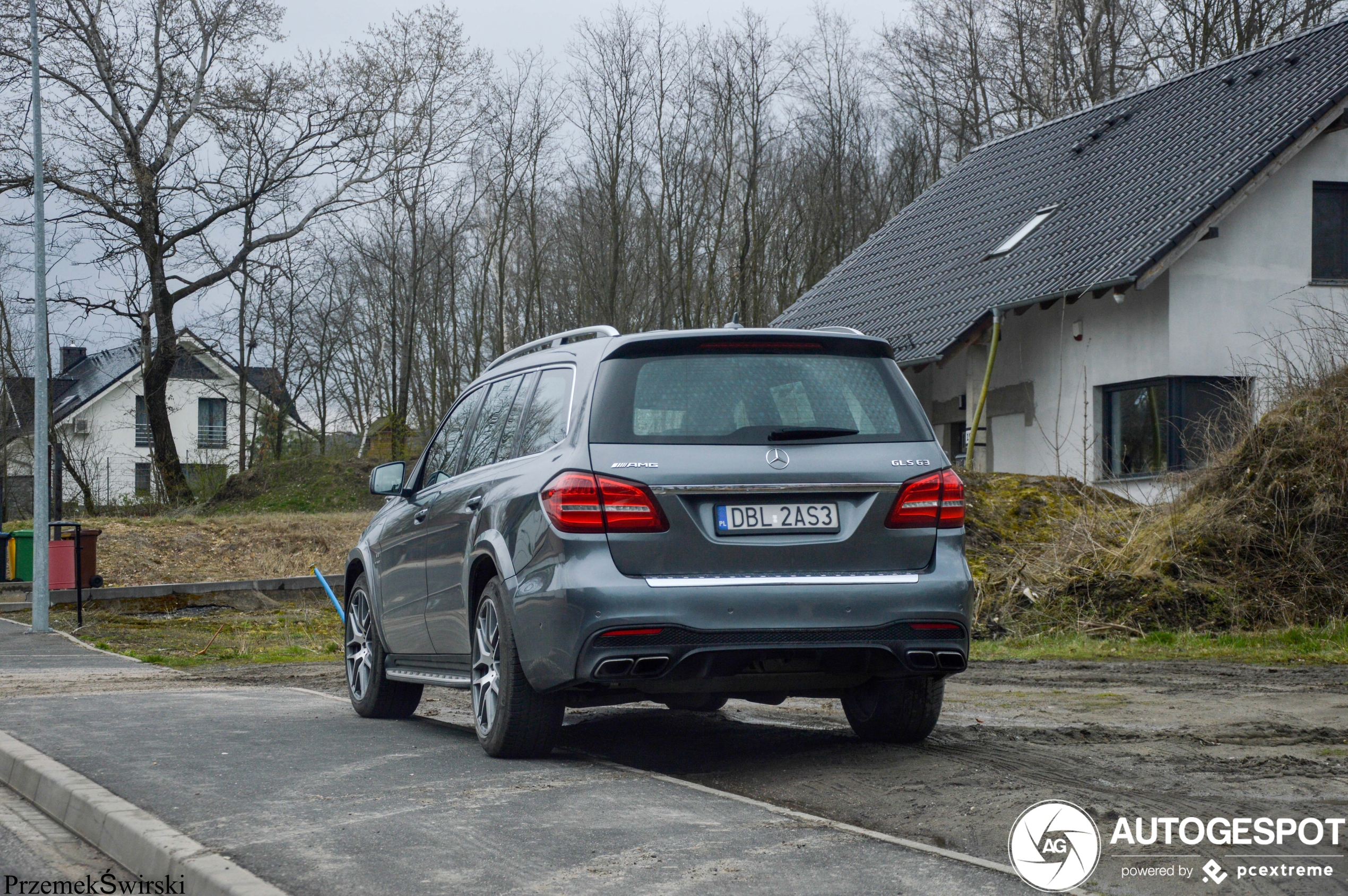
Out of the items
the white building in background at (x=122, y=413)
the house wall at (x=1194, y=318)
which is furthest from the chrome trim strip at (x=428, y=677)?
the white building in background at (x=122, y=413)

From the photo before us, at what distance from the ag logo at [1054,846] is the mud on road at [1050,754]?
0.06 metres

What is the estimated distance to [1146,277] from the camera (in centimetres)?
2052

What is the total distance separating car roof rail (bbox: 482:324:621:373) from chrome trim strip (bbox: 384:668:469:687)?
162cm

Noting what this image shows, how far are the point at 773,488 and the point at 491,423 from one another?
2120 millimetres

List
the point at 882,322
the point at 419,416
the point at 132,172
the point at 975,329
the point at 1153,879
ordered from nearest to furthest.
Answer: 1. the point at 1153,879
2. the point at 975,329
3. the point at 882,322
4. the point at 132,172
5. the point at 419,416

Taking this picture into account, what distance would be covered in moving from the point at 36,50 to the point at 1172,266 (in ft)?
53.4

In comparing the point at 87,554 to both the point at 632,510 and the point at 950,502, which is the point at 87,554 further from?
the point at 950,502

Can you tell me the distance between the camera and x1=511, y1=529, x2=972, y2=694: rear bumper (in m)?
5.83

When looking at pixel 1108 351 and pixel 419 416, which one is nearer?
pixel 1108 351

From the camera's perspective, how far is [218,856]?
471 cm

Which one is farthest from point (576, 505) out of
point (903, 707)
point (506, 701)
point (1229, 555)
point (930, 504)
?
point (1229, 555)

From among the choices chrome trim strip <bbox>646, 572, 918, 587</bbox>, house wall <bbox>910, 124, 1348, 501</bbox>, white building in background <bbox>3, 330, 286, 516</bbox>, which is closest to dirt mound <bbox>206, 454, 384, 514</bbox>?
white building in background <bbox>3, 330, 286, 516</bbox>

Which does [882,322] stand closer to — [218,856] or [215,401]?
[218,856]

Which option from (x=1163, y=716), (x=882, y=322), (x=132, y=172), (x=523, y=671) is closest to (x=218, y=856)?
(x=523, y=671)
